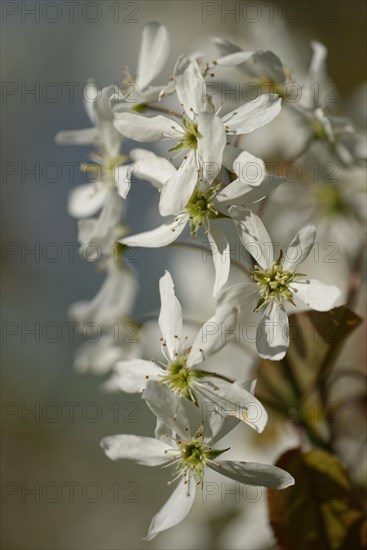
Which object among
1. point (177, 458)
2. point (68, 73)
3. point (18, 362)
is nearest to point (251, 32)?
point (177, 458)

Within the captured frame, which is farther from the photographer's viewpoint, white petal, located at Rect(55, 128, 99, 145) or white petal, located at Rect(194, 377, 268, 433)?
white petal, located at Rect(55, 128, 99, 145)


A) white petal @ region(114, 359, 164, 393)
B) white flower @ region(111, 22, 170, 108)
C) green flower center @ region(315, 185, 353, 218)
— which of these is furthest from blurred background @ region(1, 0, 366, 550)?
white petal @ region(114, 359, 164, 393)

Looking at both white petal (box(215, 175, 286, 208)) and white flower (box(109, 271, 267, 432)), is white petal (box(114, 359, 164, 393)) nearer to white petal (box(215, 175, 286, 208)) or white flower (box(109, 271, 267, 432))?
white flower (box(109, 271, 267, 432))

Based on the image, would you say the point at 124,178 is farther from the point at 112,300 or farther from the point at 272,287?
the point at 112,300

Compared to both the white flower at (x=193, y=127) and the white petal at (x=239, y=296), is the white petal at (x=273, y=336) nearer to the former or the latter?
the white petal at (x=239, y=296)

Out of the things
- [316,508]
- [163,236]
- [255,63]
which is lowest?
[316,508]

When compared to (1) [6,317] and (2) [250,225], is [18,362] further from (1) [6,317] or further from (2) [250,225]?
(2) [250,225]

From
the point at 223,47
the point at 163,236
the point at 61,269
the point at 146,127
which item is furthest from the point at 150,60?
the point at 61,269
